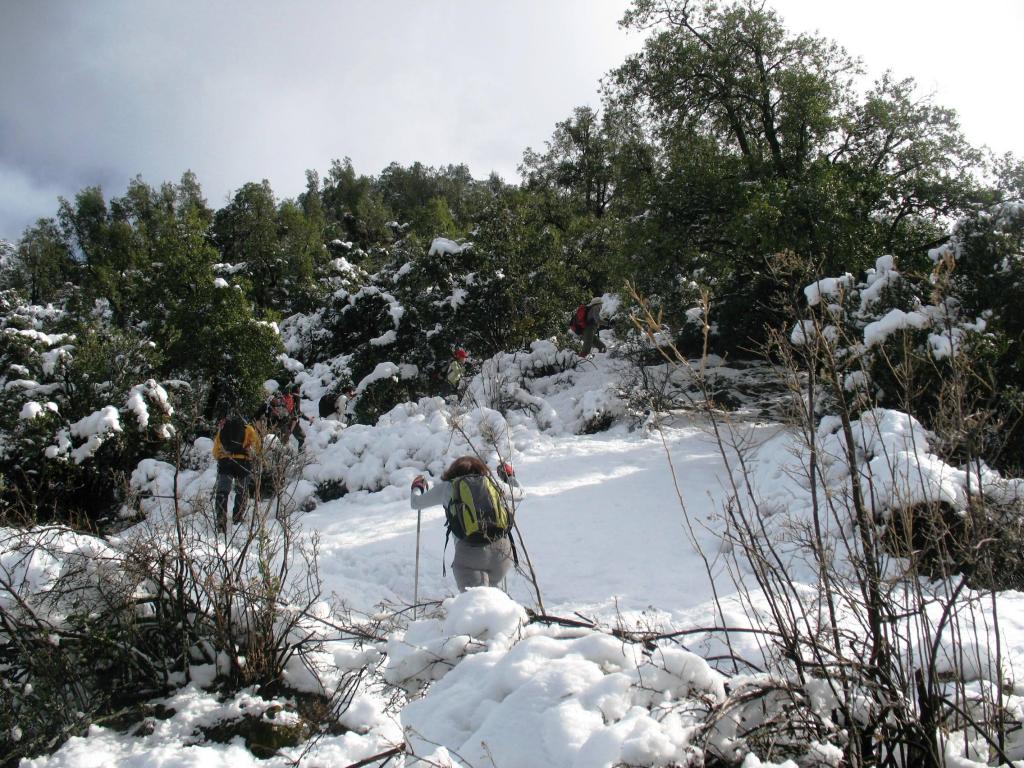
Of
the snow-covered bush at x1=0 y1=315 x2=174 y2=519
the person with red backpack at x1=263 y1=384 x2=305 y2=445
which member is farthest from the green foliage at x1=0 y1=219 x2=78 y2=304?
the person with red backpack at x1=263 y1=384 x2=305 y2=445

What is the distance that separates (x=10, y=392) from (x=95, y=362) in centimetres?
120

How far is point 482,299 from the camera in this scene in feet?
45.4

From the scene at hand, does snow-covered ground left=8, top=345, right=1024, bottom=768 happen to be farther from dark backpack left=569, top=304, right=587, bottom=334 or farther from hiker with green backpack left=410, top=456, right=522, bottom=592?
dark backpack left=569, top=304, right=587, bottom=334

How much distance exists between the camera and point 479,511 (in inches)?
163

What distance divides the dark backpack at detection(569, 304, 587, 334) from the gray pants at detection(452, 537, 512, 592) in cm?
1038

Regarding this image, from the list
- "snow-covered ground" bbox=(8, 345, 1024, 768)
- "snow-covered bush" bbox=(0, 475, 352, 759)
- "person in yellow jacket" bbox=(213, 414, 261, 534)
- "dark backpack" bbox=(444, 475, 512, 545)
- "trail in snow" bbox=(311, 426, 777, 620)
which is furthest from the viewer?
"person in yellow jacket" bbox=(213, 414, 261, 534)

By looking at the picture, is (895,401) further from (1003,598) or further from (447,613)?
(447,613)

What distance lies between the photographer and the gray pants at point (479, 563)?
4.21 m

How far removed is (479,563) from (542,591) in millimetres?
1413

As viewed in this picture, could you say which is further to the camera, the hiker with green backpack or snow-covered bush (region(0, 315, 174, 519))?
snow-covered bush (region(0, 315, 174, 519))

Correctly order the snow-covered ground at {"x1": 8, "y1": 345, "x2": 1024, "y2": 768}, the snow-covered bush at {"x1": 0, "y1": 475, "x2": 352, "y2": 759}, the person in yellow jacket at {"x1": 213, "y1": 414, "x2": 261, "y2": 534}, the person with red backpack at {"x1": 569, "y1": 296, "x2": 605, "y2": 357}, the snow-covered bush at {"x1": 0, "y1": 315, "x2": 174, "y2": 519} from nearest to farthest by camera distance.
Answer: the snow-covered ground at {"x1": 8, "y1": 345, "x2": 1024, "y2": 768}, the snow-covered bush at {"x1": 0, "y1": 475, "x2": 352, "y2": 759}, the person in yellow jacket at {"x1": 213, "y1": 414, "x2": 261, "y2": 534}, the snow-covered bush at {"x1": 0, "y1": 315, "x2": 174, "y2": 519}, the person with red backpack at {"x1": 569, "y1": 296, "x2": 605, "y2": 357}

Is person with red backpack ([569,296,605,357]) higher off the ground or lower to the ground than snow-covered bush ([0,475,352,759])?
higher

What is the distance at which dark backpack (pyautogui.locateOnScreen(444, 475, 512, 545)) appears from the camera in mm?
4145

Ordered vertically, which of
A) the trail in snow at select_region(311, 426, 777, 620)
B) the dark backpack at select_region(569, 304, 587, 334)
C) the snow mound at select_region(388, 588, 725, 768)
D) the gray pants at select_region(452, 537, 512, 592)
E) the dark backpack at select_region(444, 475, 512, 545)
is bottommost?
the trail in snow at select_region(311, 426, 777, 620)
